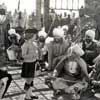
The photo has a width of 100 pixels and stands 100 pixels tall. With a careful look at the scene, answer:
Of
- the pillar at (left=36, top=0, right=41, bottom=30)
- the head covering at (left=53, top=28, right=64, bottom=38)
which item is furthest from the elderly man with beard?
the pillar at (left=36, top=0, right=41, bottom=30)

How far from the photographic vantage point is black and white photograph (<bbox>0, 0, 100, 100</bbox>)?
2180 mm

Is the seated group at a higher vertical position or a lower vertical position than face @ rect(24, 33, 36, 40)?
lower

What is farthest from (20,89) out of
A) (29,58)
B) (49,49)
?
(49,49)

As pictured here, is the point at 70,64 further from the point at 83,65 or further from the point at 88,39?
the point at 88,39

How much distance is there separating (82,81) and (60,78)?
183 millimetres

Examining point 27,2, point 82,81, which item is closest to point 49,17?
point 27,2

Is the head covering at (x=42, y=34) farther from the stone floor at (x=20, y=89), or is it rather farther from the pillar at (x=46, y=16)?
the stone floor at (x=20, y=89)

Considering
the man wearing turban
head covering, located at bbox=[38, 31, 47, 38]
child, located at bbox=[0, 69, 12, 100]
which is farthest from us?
the man wearing turban

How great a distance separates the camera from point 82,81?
2311 millimetres

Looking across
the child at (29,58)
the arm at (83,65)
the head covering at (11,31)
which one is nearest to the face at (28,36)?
the child at (29,58)

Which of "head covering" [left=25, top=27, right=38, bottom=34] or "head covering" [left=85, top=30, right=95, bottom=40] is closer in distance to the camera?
"head covering" [left=25, top=27, right=38, bottom=34]

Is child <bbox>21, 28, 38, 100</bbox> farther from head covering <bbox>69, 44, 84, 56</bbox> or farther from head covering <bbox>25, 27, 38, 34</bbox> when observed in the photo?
head covering <bbox>69, 44, 84, 56</bbox>

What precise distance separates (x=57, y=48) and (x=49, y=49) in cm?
7

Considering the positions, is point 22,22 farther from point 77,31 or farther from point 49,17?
point 77,31
